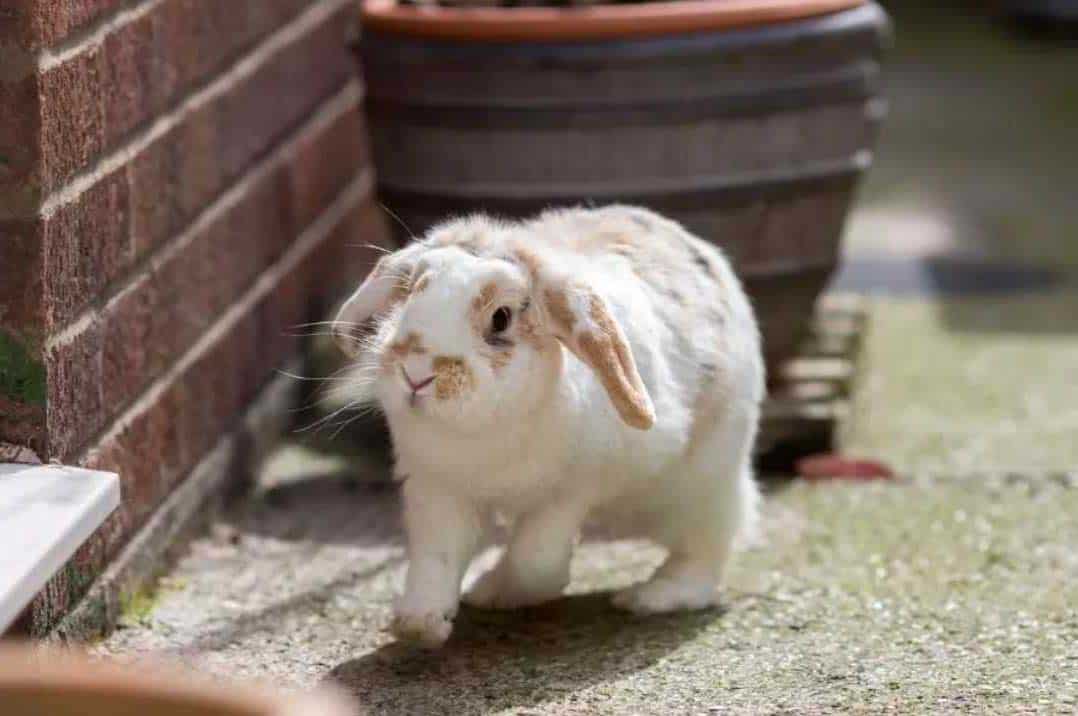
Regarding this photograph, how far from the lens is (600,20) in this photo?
13.9 feet

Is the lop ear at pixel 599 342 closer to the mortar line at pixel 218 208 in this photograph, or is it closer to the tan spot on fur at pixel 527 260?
the tan spot on fur at pixel 527 260

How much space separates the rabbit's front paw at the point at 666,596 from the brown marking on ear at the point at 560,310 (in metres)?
0.72

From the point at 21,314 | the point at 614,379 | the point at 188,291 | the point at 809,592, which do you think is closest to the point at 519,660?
the point at 614,379

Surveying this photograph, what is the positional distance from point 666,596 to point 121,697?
187 cm

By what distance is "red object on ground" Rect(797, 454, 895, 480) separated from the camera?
4.48 m

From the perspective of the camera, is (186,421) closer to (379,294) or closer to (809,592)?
(379,294)

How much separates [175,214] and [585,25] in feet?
3.58

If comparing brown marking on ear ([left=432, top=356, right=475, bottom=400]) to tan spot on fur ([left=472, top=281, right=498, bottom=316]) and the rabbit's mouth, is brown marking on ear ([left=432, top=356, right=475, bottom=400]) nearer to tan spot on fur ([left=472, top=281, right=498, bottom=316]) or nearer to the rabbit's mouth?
the rabbit's mouth

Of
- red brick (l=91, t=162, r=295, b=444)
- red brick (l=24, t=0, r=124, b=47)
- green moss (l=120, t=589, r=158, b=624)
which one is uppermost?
red brick (l=24, t=0, r=124, b=47)

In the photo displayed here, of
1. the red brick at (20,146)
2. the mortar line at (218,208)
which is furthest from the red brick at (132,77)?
the red brick at (20,146)

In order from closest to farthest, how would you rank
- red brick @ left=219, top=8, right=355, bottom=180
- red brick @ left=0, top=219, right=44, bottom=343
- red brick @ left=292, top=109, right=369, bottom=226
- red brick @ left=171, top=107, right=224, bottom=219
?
red brick @ left=0, top=219, right=44, bottom=343
red brick @ left=171, top=107, right=224, bottom=219
red brick @ left=219, top=8, right=355, bottom=180
red brick @ left=292, top=109, right=369, bottom=226

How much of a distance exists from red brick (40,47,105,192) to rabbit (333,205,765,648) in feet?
1.65

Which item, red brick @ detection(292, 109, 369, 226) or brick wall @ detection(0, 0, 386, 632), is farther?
red brick @ detection(292, 109, 369, 226)

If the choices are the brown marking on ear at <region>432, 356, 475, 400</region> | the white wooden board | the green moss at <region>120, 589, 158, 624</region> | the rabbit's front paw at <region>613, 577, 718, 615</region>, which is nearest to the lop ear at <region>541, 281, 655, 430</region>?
the brown marking on ear at <region>432, 356, 475, 400</region>
